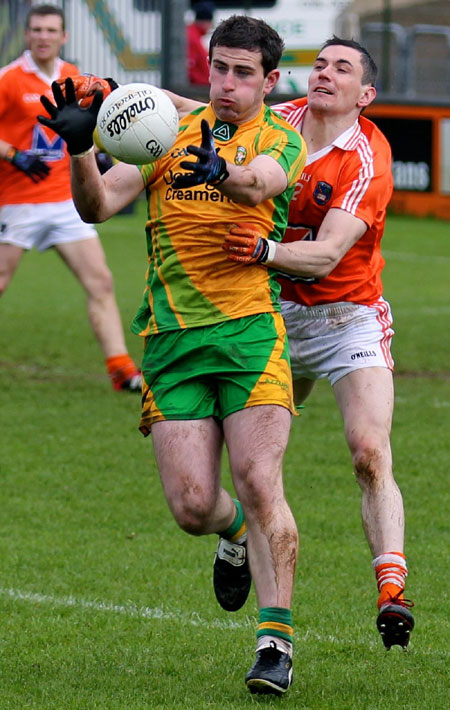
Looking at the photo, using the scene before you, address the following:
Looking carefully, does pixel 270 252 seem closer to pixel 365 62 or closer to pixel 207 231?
pixel 207 231

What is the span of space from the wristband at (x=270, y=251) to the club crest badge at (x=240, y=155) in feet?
1.15

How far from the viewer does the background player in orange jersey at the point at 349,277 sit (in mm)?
5625

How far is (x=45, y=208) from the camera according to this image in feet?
33.5

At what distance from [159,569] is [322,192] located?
6.39 feet

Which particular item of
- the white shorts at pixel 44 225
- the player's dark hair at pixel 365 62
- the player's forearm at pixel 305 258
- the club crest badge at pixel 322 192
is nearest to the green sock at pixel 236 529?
the player's forearm at pixel 305 258

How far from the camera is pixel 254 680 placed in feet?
15.4

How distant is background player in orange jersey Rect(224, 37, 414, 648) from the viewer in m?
5.62

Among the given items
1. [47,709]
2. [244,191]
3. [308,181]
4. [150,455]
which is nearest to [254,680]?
[47,709]

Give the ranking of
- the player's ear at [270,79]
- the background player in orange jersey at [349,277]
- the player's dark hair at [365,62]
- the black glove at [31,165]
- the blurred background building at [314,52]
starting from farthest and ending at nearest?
1. the blurred background building at [314,52]
2. the black glove at [31,165]
3. the player's dark hair at [365,62]
4. the background player in orange jersey at [349,277]
5. the player's ear at [270,79]

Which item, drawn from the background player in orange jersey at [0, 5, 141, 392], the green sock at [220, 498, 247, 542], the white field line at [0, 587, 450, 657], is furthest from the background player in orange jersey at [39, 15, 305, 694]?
the background player in orange jersey at [0, 5, 141, 392]

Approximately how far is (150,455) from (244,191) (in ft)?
13.0

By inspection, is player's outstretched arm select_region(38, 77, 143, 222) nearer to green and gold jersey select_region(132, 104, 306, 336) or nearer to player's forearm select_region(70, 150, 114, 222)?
player's forearm select_region(70, 150, 114, 222)

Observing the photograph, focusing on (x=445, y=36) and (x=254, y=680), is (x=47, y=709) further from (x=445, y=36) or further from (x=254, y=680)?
(x=445, y=36)

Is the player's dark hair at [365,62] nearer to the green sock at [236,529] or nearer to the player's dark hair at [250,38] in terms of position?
the player's dark hair at [250,38]
